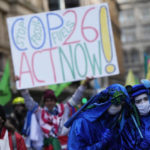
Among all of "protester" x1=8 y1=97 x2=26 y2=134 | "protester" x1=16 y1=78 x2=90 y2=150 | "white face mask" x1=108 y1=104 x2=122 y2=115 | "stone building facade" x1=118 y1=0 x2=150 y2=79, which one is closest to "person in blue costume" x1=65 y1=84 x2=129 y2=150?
"white face mask" x1=108 y1=104 x2=122 y2=115

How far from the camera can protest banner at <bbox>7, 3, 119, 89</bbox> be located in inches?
192

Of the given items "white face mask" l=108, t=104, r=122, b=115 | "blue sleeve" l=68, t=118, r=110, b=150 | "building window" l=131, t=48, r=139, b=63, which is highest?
"building window" l=131, t=48, r=139, b=63

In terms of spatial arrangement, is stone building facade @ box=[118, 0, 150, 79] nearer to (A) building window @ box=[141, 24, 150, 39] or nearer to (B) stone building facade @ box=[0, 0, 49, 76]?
(A) building window @ box=[141, 24, 150, 39]

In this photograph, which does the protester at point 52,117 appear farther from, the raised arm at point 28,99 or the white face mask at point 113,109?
the white face mask at point 113,109

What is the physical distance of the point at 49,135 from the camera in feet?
15.5

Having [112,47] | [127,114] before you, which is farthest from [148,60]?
[127,114]

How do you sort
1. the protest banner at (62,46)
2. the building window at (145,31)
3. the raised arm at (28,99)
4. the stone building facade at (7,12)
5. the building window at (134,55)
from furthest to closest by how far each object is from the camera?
the building window at (145,31), the building window at (134,55), the stone building facade at (7,12), the protest banner at (62,46), the raised arm at (28,99)

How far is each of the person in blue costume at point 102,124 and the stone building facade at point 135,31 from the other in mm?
61447

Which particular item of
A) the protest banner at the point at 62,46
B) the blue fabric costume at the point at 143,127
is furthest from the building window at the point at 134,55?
the blue fabric costume at the point at 143,127

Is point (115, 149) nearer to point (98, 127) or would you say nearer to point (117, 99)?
point (98, 127)

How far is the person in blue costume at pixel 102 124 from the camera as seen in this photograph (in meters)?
3.14

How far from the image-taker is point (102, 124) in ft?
10.6

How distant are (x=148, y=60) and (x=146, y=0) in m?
60.0

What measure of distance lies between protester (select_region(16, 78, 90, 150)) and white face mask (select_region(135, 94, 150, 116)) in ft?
4.33
